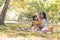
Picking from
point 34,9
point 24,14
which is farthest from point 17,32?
point 34,9

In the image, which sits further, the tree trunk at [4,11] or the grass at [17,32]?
the tree trunk at [4,11]

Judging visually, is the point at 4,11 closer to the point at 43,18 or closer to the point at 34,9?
the point at 34,9

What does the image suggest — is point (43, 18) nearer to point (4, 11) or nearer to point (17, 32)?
point (17, 32)

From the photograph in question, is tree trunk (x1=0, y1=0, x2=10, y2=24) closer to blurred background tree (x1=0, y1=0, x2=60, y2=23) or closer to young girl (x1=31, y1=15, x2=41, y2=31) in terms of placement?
blurred background tree (x1=0, y1=0, x2=60, y2=23)

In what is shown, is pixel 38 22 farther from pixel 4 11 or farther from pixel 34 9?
pixel 4 11

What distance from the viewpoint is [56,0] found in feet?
6.84

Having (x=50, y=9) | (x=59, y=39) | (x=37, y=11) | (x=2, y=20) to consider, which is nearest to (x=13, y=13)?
(x=2, y=20)

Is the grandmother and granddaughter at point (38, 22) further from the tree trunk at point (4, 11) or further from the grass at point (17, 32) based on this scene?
the tree trunk at point (4, 11)

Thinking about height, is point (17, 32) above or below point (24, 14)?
below

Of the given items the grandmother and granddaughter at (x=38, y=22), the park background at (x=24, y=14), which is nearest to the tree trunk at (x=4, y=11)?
the park background at (x=24, y=14)

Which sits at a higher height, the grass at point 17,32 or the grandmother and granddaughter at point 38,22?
the grandmother and granddaughter at point 38,22

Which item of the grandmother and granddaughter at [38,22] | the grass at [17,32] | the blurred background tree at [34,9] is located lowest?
the grass at [17,32]

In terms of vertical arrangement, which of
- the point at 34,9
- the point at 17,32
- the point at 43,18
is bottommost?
the point at 17,32

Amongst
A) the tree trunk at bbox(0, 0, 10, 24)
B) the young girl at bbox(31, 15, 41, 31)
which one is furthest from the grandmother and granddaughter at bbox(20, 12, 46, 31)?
the tree trunk at bbox(0, 0, 10, 24)
